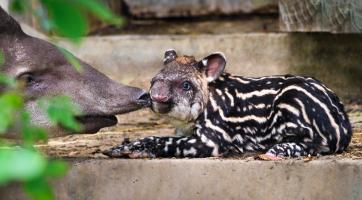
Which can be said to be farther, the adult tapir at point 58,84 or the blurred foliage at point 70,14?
the adult tapir at point 58,84

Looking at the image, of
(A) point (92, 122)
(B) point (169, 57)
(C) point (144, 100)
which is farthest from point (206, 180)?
(B) point (169, 57)

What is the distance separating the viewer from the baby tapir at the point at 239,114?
15.1ft

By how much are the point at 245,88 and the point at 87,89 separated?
2.93 ft

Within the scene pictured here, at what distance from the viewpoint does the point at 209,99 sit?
15.5 feet

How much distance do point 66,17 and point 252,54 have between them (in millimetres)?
5647

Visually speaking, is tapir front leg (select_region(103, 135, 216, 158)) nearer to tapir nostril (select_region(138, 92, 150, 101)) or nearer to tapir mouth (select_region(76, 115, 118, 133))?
tapir mouth (select_region(76, 115, 118, 133))

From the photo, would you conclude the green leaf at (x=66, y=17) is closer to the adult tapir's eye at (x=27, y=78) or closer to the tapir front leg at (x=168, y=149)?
the tapir front leg at (x=168, y=149)

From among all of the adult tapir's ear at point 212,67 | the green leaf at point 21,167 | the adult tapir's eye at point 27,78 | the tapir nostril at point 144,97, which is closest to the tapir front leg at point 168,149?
the tapir nostril at point 144,97

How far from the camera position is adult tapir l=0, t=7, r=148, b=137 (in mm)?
4582

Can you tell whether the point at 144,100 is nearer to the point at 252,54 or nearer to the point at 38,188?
the point at 252,54

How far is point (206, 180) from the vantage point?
4230mm

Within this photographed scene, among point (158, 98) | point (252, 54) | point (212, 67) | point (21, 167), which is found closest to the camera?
point (21, 167)

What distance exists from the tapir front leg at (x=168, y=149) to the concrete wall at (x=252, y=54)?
215cm

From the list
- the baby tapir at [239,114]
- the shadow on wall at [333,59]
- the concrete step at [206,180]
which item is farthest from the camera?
the shadow on wall at [333,59]
